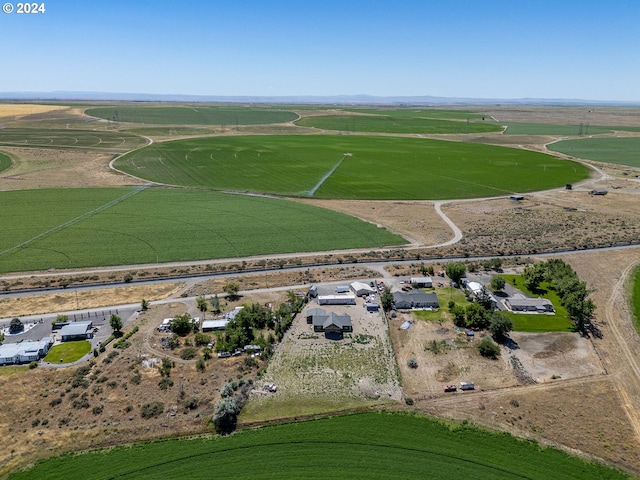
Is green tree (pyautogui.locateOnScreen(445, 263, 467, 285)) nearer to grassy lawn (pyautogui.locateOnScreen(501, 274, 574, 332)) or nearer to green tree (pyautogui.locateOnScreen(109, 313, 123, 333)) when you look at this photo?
grassy lawn (pyautogui.locateOnScreen(501, 274, 574, 332))

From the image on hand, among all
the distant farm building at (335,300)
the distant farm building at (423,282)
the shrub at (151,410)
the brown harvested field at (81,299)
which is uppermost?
the distant farm building at (423,282)

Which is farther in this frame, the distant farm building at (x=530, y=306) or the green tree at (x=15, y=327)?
the distant farm building at (x=530, y=306)

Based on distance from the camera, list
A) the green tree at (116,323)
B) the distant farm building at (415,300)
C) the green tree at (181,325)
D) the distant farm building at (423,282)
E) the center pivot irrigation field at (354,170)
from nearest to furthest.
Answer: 1. the green tree at (116,323)
2. the green tree at (181,325)
3. the distant farm building at (415,300)
4. the distant farm building at (423,282)
5. the center pivot irrigation field at (354,170)

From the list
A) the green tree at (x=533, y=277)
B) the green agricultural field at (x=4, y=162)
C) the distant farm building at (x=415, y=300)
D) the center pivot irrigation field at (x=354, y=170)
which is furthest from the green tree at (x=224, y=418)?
the green agricultural field at (x=4, y=162)

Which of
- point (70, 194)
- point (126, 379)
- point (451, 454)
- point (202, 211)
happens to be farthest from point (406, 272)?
point (70, 194)

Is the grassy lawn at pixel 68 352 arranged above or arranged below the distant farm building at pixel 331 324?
below

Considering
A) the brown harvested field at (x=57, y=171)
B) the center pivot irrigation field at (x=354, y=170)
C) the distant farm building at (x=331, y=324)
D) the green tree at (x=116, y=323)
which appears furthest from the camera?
the center pivot irrigation field at (x=354, y=170)

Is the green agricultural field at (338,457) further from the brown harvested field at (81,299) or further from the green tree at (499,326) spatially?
the brown harvested field at (81,299)

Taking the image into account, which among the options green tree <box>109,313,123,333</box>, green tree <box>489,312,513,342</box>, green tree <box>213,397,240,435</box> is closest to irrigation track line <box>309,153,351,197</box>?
green tree <box>109,313,123,333</box>
